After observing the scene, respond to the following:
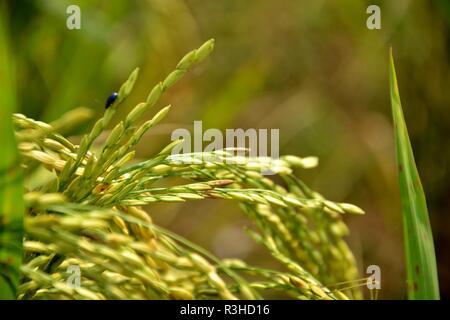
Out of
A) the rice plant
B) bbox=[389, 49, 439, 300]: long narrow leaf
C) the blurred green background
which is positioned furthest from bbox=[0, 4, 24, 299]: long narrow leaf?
the blurred green background

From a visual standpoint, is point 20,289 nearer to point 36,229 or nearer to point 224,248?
point 36,229

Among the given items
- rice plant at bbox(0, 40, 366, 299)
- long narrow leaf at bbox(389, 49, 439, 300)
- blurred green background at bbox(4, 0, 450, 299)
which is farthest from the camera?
blurred green background at bbox(4, 0, 450, 299)

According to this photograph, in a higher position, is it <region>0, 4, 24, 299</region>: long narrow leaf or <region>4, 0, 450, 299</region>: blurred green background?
<region>4, 0, 450, 299</region>: blurred green background

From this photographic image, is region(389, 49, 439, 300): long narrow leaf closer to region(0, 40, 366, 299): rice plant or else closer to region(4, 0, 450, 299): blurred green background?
region(0, 40, 366, 299): rice plant

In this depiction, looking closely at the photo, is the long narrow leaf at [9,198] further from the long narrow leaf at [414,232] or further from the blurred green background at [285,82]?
the blurred green background at [285,82]

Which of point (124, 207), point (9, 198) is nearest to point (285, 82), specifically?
point (124, 207)

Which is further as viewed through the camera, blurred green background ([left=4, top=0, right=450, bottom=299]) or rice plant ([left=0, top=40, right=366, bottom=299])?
blurred green background ([left=4, top=0, right=450, bottom=299])

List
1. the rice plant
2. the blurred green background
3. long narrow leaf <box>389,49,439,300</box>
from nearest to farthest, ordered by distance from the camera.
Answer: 1. the rice plant
2. long narrow leaf <box>389,49,439,300</box>
3. the blurred green background
